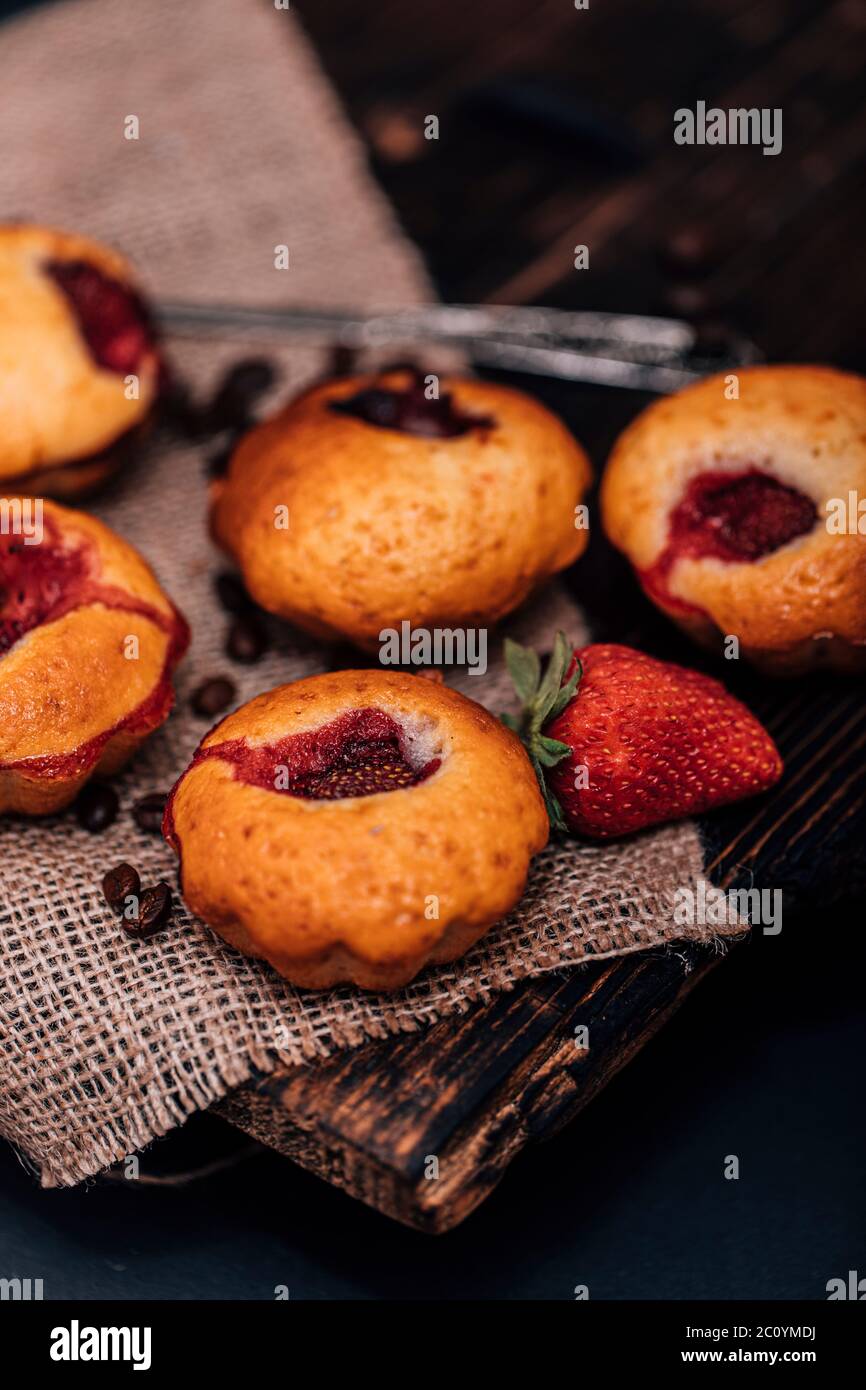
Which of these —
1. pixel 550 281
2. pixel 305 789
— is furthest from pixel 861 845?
pixel 550 281

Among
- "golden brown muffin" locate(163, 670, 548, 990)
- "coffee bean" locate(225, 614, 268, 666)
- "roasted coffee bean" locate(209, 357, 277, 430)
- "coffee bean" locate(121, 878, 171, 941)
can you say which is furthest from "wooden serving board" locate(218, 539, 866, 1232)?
"roasted coffee bean" locate(209, 357, 277, 430)

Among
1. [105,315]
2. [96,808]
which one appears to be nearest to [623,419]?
[105,315]

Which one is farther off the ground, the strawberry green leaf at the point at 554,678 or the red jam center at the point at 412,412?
the red jam center at the point at 412,412

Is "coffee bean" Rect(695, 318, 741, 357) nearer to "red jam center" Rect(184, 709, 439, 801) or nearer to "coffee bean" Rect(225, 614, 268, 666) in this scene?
"coffee bean" Rect(225, 614, 268, 666)

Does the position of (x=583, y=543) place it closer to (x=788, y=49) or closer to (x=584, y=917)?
(x=584, y=917)

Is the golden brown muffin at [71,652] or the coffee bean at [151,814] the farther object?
the coffee bean at [151,814]

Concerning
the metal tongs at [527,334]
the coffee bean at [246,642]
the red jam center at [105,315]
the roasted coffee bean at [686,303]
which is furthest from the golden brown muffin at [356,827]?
the roasted coffee bean at [686,303]

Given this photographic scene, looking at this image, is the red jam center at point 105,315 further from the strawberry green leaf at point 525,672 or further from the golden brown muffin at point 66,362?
the strawberry green leaf at point 525,672
